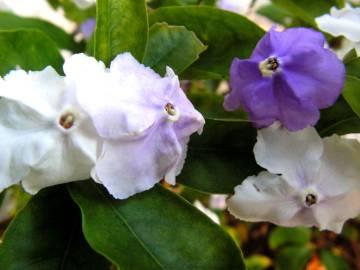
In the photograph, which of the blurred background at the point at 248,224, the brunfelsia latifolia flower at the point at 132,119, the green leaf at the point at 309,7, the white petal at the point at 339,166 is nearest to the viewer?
the brunfelsia latifolia flower at the point at 132,119

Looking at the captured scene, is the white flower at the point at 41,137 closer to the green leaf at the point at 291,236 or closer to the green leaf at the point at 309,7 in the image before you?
the green leaf at the point at 309,7

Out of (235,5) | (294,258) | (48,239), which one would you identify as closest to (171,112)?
(48,239)

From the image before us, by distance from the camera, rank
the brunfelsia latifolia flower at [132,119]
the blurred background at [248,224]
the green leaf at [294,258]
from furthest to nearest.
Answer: the green leaf at [294,258] → the blurred background at [248,224] → the brunfelsia latifolia flower at [132,119]

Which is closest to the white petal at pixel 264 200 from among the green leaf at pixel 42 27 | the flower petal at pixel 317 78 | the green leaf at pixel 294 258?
the flower petal at pixel 317 78

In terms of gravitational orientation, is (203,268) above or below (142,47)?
below

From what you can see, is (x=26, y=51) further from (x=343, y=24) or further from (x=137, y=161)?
(x=343, y=24)

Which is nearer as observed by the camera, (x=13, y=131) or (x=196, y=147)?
(x=13, y=131)

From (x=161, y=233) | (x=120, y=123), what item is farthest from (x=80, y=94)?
(x=161, y=233)

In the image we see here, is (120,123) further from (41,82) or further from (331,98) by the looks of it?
(331,98)
